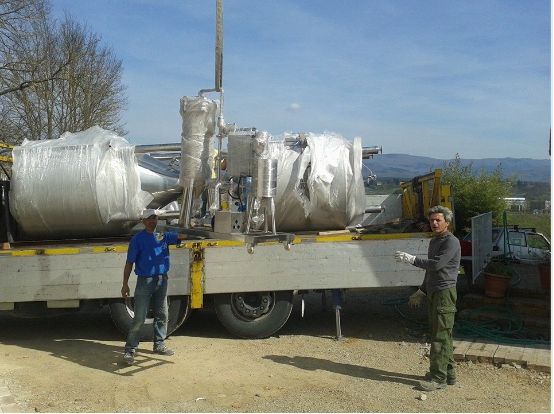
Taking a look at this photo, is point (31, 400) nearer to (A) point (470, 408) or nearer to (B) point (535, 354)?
(A) point (470, 408)

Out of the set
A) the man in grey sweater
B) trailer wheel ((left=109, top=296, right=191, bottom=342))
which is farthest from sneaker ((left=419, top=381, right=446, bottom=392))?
trailer wheel ((left=109, top=296, right=191, bottom=342))

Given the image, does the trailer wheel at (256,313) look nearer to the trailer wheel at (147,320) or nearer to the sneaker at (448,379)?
the trailer wheel at (147,320)

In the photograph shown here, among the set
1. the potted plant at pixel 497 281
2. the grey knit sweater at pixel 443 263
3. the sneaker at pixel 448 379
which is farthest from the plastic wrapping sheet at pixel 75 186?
the potted plant at pixel 497 281

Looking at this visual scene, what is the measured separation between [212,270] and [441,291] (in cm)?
305

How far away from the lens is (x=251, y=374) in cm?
650

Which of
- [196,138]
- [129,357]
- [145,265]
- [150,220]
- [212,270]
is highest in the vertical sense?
[196,138]

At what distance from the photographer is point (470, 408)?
5457 mm

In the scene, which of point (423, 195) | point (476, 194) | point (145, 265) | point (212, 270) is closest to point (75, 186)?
point (145, 265)

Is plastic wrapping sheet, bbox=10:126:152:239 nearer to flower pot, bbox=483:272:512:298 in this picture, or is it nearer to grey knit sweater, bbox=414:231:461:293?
grey knit sweater, bbox=414:231:461:293

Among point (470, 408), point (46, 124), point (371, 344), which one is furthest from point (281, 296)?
point (46, 124)

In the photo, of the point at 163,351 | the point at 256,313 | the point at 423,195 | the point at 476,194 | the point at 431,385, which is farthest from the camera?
the point at 476,194

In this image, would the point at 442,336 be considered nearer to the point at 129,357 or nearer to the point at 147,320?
the point at 129,357

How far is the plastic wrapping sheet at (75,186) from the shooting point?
7621mm

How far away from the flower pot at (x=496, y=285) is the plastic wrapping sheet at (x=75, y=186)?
5.09 metres
